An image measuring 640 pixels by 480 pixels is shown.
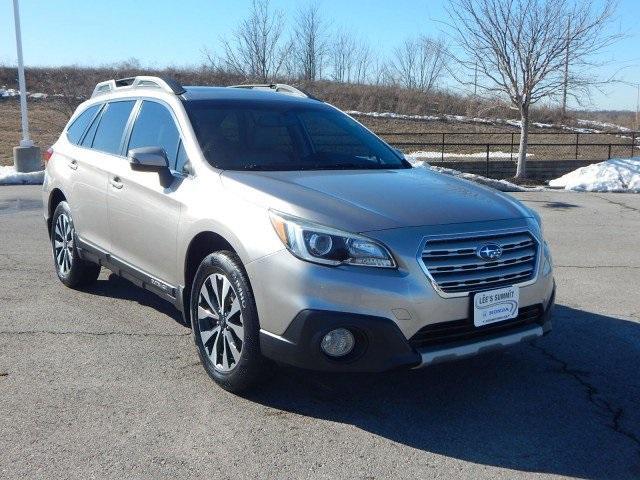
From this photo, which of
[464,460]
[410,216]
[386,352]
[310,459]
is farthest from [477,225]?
[310,459]

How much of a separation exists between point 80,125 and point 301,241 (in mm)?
3715

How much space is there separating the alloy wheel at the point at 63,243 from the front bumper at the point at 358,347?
319 centimetres

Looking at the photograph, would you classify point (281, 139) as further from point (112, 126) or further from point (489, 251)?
point (489, 251)

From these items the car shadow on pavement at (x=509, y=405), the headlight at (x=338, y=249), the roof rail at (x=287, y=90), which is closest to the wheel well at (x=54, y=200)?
the roof rail at (x=287, y=90)

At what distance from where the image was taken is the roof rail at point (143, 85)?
17.4 feet

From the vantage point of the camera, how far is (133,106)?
18.6 ft

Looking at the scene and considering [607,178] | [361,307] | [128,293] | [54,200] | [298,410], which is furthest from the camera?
[607,178]

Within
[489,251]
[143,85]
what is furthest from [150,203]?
[489,251]

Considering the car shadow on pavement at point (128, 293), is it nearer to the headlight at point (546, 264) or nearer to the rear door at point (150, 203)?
the rear door at point (150, 203)

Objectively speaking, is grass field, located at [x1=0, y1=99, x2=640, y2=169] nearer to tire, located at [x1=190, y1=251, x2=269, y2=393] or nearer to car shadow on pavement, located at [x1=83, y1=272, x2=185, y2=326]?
car shadow on pavement, located at [x1=83, y1=272, x2=185, y2=326]

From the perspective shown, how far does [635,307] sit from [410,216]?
3319 millimetres

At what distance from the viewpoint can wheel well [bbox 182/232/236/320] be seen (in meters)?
4.35

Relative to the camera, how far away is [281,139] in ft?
17.1

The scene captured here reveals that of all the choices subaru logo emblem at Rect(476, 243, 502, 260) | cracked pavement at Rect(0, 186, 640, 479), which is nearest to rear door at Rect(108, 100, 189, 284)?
cracked pavement at Rect(0, 186, 640, 479)
